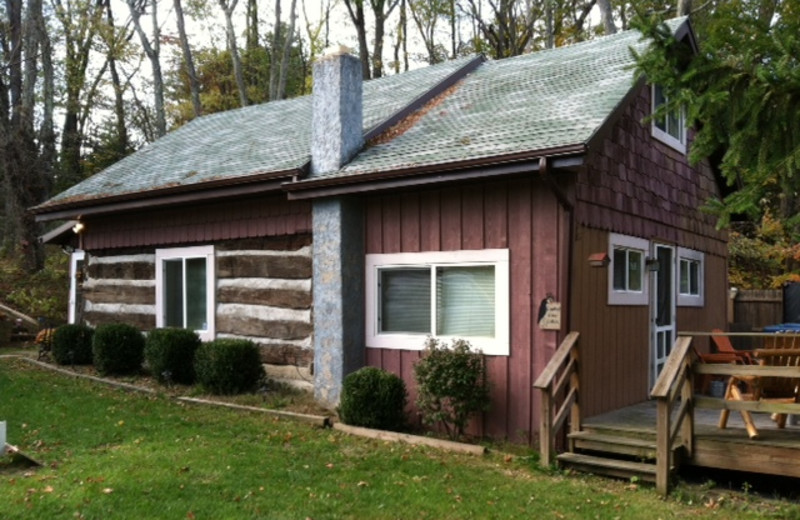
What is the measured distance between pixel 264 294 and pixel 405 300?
2.61m

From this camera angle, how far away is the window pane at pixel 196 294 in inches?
465

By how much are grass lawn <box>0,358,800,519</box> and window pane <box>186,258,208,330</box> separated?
323 cm

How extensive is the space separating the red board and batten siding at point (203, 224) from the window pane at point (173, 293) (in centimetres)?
41

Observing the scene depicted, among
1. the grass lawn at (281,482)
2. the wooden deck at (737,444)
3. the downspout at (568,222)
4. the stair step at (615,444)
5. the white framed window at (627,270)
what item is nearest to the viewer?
the grass lawn at (281,482)

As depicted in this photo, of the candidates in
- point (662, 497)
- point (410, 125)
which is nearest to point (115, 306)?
point (410, 125)

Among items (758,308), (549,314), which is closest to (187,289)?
(549,314)

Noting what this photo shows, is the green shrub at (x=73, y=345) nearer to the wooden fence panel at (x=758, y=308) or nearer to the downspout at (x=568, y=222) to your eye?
A: the downspout at (x=568, y=222)

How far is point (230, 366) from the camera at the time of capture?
10.2 meters

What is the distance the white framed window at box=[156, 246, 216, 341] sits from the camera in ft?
37.9

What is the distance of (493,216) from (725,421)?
3.17 m

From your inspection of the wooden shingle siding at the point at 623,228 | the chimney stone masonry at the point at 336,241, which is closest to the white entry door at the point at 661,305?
the wooden shingle siding at the point at 623,228

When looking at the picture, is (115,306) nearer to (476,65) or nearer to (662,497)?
(476,65)

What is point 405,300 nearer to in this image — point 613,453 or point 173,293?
point 613,453

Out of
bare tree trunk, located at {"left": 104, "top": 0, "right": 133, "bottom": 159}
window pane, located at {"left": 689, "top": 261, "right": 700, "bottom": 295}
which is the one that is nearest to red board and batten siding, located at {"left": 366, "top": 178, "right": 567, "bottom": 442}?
window pane, located at {"left": 689, "top": 261, "right": 700, "bottom": 295}
